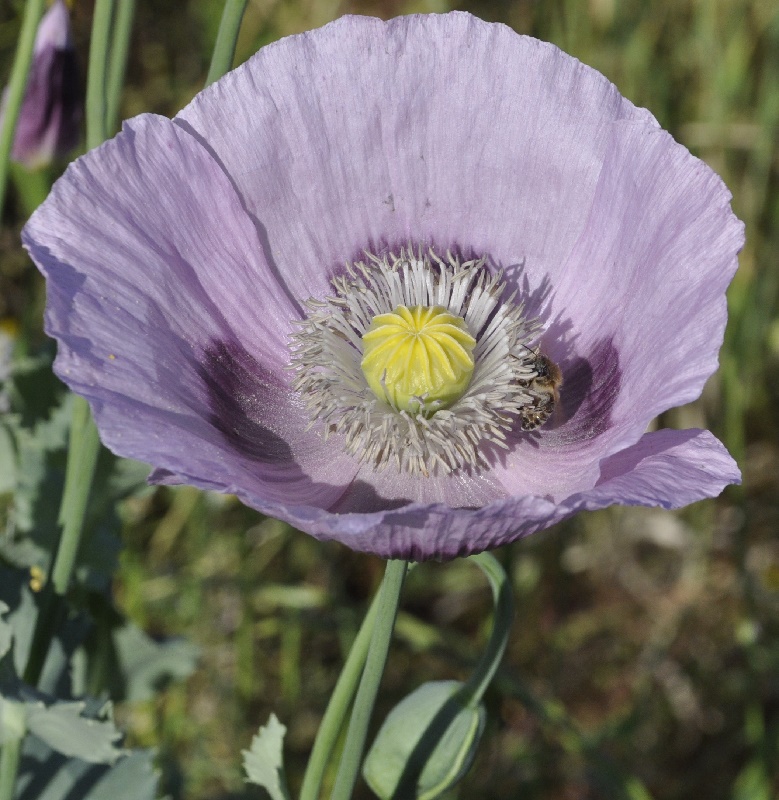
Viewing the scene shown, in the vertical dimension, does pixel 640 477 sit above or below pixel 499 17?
below

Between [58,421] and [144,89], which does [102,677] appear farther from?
[144,89]

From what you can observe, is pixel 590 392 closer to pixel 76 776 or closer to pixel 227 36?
pixel 227 36

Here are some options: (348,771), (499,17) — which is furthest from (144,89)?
(348,771)

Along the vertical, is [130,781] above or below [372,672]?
below

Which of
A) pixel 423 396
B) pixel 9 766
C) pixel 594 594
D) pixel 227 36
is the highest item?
pixel 227 36

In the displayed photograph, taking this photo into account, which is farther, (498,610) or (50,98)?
(50,98)

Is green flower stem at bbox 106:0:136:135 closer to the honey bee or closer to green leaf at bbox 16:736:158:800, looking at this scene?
the honey bee

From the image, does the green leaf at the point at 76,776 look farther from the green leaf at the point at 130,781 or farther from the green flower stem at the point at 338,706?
the green flower stem at the point at 338,706

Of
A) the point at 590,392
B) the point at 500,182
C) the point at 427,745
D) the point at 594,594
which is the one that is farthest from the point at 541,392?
the point at 594,594
